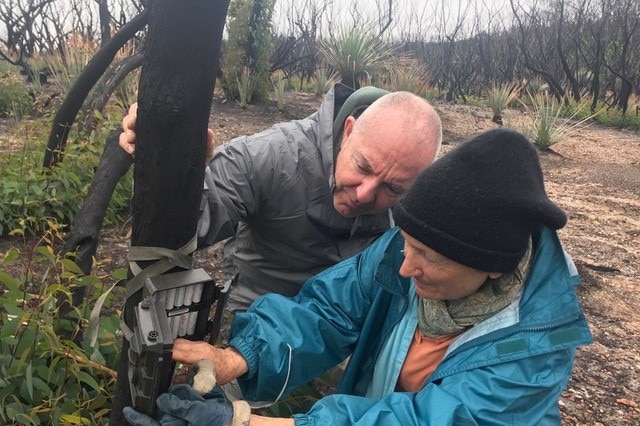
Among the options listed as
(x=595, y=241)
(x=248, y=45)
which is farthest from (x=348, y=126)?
(x=248, y=45)

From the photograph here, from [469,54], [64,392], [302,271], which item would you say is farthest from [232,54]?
[469,54]

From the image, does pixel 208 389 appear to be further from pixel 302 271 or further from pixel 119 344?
pixel 302 271

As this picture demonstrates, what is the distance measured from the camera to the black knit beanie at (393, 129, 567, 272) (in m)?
1.29

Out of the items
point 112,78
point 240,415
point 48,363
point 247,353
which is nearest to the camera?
point 240,415

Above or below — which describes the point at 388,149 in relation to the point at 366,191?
above

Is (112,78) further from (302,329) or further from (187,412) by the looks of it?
(187,412)

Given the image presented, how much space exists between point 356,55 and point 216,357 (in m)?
9.52

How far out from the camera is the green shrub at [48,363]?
167 centimetres

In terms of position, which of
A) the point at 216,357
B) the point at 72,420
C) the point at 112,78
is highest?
the point at 112,78

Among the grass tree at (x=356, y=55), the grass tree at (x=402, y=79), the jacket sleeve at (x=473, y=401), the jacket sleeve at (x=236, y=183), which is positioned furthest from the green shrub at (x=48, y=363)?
the grass tree at (x=402, y=79)

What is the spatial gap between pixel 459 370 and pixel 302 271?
1.15 metres

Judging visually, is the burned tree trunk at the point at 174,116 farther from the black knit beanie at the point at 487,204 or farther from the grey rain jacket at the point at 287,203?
the grey rain jacket at the point at 287,203

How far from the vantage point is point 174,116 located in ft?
3.44

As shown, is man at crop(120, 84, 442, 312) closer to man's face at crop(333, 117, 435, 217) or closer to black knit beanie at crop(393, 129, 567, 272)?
man's face at crop(333, 117, 435, 217)
